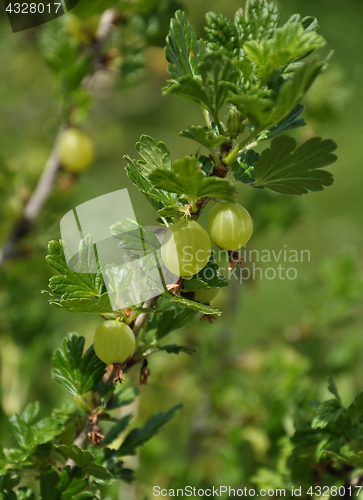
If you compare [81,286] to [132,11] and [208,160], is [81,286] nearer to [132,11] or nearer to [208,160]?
[208,160]

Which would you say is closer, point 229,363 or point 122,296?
point 122,296

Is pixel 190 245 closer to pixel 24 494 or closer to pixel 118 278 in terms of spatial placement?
pixel 118 278

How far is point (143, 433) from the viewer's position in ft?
1.16

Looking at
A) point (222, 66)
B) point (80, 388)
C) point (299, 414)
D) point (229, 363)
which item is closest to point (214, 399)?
point (229, 363)

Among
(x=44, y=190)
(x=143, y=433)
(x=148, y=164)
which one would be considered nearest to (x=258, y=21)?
(x=148, y=164)

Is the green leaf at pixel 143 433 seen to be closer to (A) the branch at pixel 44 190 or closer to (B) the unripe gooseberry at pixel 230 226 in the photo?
(B) the unripe gooseberry at pixel 230 226

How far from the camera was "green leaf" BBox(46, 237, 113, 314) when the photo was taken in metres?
0.27

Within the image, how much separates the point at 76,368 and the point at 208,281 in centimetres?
13

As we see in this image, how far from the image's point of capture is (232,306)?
32.5 inches

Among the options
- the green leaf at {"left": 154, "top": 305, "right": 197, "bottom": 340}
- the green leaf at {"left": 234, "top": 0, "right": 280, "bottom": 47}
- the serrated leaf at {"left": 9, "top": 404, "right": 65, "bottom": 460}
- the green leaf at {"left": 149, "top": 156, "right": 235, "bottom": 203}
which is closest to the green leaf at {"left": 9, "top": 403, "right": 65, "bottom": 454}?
the serrated leaf at {"left": 9, "top": 404, "right": 65, "bottom": 460}

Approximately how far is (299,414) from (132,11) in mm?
652

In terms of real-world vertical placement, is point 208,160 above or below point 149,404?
above

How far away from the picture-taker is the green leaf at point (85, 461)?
11.7 inches

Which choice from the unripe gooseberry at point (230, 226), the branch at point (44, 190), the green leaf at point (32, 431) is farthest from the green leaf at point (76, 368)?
the branch at point (44, 190)
